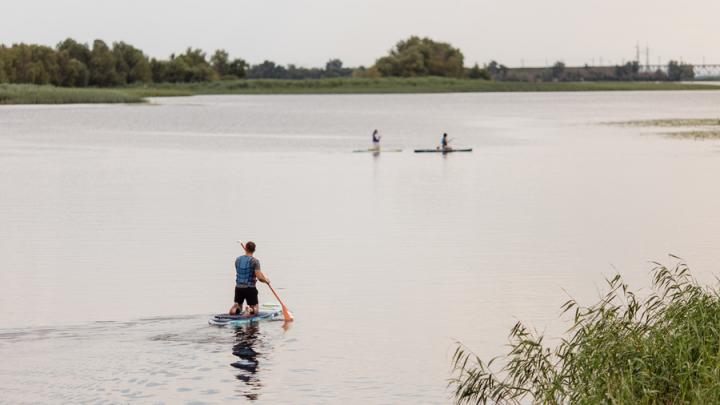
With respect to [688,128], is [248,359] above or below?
above

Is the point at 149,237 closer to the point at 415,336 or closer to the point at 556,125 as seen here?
the point at 415,336

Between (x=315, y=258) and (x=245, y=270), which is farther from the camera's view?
(x=315, y=258)

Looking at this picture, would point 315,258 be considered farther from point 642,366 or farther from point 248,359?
point 642,366

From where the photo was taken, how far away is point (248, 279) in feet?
76.7

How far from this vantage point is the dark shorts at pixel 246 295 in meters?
23.6

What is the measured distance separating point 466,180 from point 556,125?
73.7 meters

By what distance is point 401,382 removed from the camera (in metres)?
20.2

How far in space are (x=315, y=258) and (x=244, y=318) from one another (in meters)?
10.1

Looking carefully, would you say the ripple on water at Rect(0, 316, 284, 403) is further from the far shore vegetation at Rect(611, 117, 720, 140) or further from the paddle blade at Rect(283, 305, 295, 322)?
the far shore vegetation at Rect(611, 117, 720, 140)

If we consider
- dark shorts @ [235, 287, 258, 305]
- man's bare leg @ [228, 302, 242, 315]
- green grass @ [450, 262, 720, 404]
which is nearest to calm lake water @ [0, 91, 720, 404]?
man's bare leg @ [228, 302, 242, 315]

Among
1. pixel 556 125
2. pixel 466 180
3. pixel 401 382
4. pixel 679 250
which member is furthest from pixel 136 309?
pixel 556 125

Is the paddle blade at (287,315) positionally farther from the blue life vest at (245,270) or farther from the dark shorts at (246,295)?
the blue life vest at (245,270)

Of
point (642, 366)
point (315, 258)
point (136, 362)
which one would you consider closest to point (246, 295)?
point (136, 362)

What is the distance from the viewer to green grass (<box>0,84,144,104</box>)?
584ft
